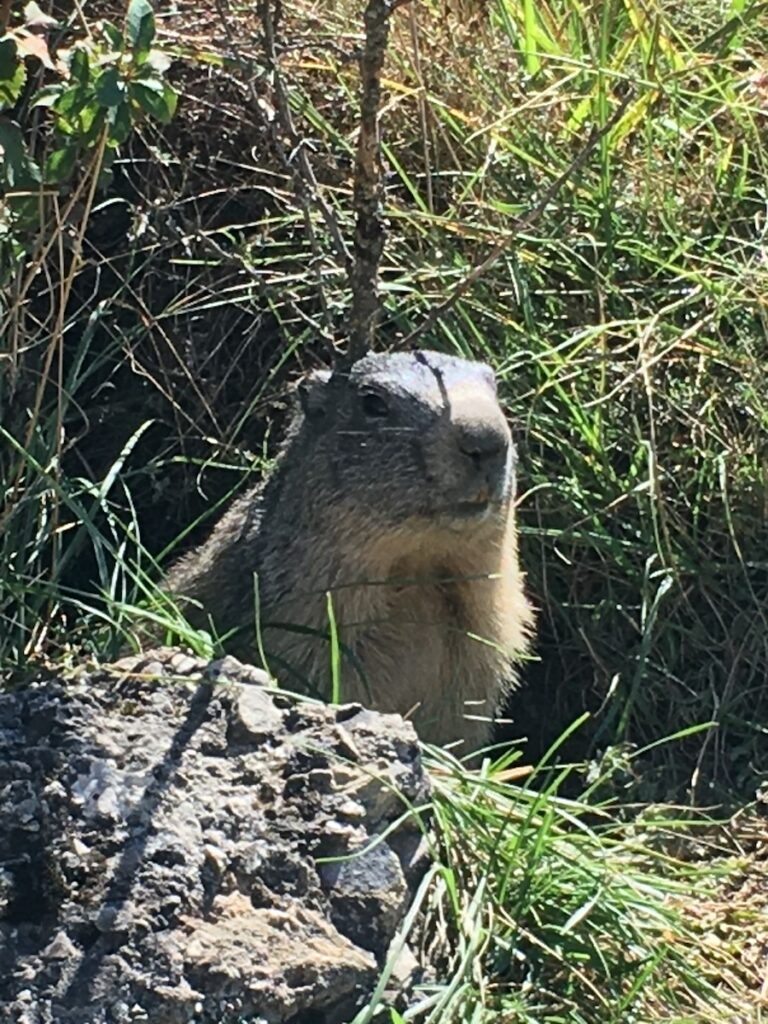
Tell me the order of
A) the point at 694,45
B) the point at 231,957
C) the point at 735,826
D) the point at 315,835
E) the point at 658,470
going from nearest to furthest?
the point at 231,957, the point at 315,835, the point at 735,826, the point at 658,470, the point at 694,45

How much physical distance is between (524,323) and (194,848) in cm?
259

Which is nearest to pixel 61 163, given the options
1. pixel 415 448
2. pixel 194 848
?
pixel 415 448

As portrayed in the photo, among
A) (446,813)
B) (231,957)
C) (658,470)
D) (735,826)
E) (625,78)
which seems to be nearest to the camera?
(231,957)

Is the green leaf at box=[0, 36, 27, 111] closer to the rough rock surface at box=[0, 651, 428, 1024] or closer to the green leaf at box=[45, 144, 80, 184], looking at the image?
the green leaf at box=[45, 144, 80, 184]

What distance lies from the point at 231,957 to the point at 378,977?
0.27 metres

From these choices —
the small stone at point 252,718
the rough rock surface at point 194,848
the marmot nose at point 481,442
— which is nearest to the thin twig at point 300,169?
the marmot nose at point 481,442

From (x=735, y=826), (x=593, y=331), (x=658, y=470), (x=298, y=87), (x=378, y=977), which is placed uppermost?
(x=298, y=87)

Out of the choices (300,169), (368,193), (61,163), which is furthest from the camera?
(300,169)

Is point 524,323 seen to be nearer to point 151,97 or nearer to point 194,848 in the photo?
point 151,97

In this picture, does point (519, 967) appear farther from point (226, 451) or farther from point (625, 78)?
point (625, 78)

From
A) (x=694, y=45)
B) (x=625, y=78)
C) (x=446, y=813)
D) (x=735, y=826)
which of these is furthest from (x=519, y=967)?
(x=694, y=45)

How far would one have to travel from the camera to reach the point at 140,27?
3.53m

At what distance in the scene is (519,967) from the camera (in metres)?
3.21

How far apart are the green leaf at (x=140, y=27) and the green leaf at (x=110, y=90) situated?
9 cm
